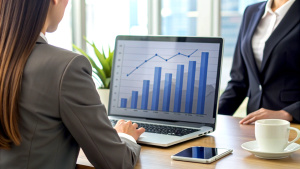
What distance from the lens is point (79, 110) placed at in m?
1.12

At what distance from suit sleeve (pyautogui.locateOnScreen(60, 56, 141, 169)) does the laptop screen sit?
556mm

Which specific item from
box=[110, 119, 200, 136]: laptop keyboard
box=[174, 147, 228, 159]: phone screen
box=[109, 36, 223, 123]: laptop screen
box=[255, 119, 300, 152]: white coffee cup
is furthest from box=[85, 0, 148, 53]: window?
box=[255, 119, 300, 152]: white coffee cup

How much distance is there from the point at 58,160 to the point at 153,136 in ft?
1.44

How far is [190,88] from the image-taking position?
170cm

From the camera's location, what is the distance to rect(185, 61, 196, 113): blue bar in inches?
66.6

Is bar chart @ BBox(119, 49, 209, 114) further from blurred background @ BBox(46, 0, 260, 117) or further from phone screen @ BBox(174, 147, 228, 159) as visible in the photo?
blurred background @ BBox(46, 0, 260, 117)

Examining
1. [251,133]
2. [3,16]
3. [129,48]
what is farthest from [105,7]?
[3,16]

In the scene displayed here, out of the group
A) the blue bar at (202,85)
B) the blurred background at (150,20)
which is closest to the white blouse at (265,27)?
the blue bar at (202,85)

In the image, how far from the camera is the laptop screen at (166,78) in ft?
5.49

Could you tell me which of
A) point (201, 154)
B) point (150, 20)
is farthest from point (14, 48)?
point (150, 20)

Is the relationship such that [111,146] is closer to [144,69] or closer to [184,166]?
[184,166]

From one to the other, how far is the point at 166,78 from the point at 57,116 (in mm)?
688

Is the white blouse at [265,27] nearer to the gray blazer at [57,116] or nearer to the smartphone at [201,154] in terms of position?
the smartphone at [201,154]

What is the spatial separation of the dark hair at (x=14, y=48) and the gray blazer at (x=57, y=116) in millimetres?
26
